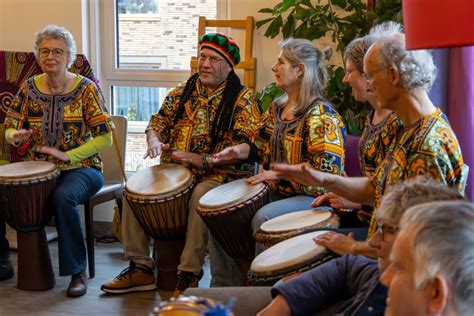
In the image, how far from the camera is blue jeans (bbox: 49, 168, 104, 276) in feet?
12.8

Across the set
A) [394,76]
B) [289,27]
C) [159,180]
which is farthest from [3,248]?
[394,76]

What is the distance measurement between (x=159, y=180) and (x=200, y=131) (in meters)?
0.35

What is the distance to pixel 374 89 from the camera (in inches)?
97.0

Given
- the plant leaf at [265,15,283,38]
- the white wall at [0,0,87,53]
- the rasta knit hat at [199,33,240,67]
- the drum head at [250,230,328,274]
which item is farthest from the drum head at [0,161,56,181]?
the drum head at [250,230,328,274]

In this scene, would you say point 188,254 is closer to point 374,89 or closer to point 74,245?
point 74,245

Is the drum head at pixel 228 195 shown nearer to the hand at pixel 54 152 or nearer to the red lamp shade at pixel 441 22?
the hand at pixel 54 152

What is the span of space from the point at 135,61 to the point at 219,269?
1819mm

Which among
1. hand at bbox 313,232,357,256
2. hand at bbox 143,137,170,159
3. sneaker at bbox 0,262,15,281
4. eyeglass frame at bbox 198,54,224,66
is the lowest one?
sneaker at bbox 0,262,15,281

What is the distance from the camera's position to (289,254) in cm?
246

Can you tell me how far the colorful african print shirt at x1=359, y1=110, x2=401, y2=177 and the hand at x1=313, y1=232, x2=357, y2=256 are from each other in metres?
0.35

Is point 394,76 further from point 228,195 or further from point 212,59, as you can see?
point 212,59

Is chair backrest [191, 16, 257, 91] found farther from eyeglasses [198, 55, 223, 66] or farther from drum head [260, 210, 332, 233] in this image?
drum head [260, 210, 332, 233]

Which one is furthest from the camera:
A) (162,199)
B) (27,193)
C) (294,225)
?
(27,193)

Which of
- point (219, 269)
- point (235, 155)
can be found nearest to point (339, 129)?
point (235, 155)
